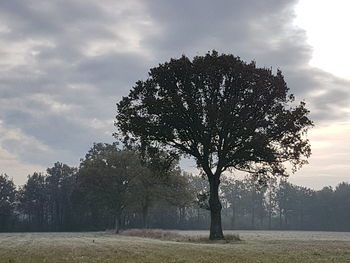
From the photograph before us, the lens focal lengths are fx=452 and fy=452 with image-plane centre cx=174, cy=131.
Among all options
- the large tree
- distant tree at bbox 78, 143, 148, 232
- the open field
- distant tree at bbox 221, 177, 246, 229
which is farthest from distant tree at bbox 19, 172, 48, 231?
the open field

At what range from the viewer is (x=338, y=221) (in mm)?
157875

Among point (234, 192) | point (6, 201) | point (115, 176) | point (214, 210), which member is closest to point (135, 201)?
point (115, 176)

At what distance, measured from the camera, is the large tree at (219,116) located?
137ft

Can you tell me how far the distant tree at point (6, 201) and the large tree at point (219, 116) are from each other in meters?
101

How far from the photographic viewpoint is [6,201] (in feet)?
452

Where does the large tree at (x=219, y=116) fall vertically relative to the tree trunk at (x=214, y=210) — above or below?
above

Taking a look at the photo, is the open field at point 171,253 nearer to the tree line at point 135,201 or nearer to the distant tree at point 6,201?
the tree line at point 135,201

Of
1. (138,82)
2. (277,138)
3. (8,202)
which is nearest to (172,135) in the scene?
(138,82)

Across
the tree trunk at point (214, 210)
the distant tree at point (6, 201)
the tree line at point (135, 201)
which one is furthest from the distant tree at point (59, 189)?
the tree trunk at point (214, 210)

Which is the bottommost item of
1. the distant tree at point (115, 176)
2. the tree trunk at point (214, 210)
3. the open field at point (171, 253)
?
the open field at point (171, 253)

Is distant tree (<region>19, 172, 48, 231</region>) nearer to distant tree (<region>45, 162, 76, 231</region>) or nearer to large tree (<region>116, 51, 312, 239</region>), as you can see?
distant tree (<region>45, 162, 76, 231</region>)

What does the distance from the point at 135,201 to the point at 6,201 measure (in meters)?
65.1

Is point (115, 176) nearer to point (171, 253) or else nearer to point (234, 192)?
point (171, 253)

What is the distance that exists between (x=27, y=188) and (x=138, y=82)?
119 metres
